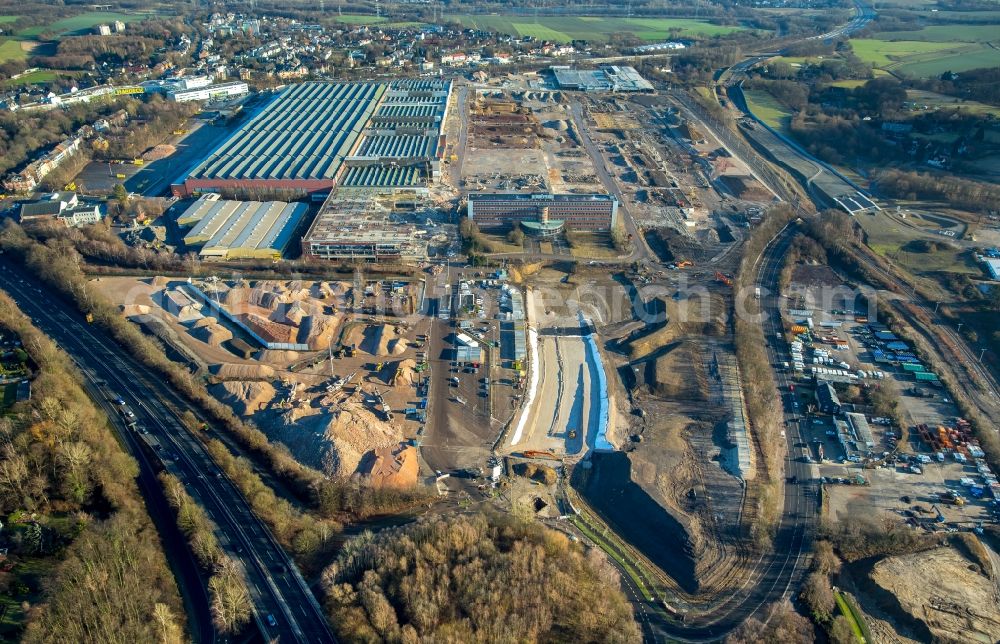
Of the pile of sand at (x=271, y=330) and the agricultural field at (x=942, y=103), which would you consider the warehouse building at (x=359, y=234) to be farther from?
the agricultural field at (x=942, y=103)

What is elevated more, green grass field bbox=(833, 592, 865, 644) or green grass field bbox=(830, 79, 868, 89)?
green grass field bbox=(830, 79, 868, 89)

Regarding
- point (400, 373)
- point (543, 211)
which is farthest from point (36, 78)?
point (400, 373)

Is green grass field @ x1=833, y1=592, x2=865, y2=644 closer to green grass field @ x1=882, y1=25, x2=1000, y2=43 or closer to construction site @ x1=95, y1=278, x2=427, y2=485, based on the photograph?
construction site @ x1=95, y1=278, x2=427, y2=485

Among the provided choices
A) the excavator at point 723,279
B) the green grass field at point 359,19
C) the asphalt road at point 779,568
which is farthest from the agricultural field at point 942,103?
the green grass field at point 359,19

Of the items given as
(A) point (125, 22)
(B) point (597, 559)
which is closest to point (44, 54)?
(A) point (125, 22)

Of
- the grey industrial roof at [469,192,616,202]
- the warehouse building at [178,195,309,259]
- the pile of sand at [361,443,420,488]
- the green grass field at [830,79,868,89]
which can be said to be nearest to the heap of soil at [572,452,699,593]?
the pile of sand at [361,443,420,488]

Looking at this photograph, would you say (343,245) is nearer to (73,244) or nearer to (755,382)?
(73,244)
